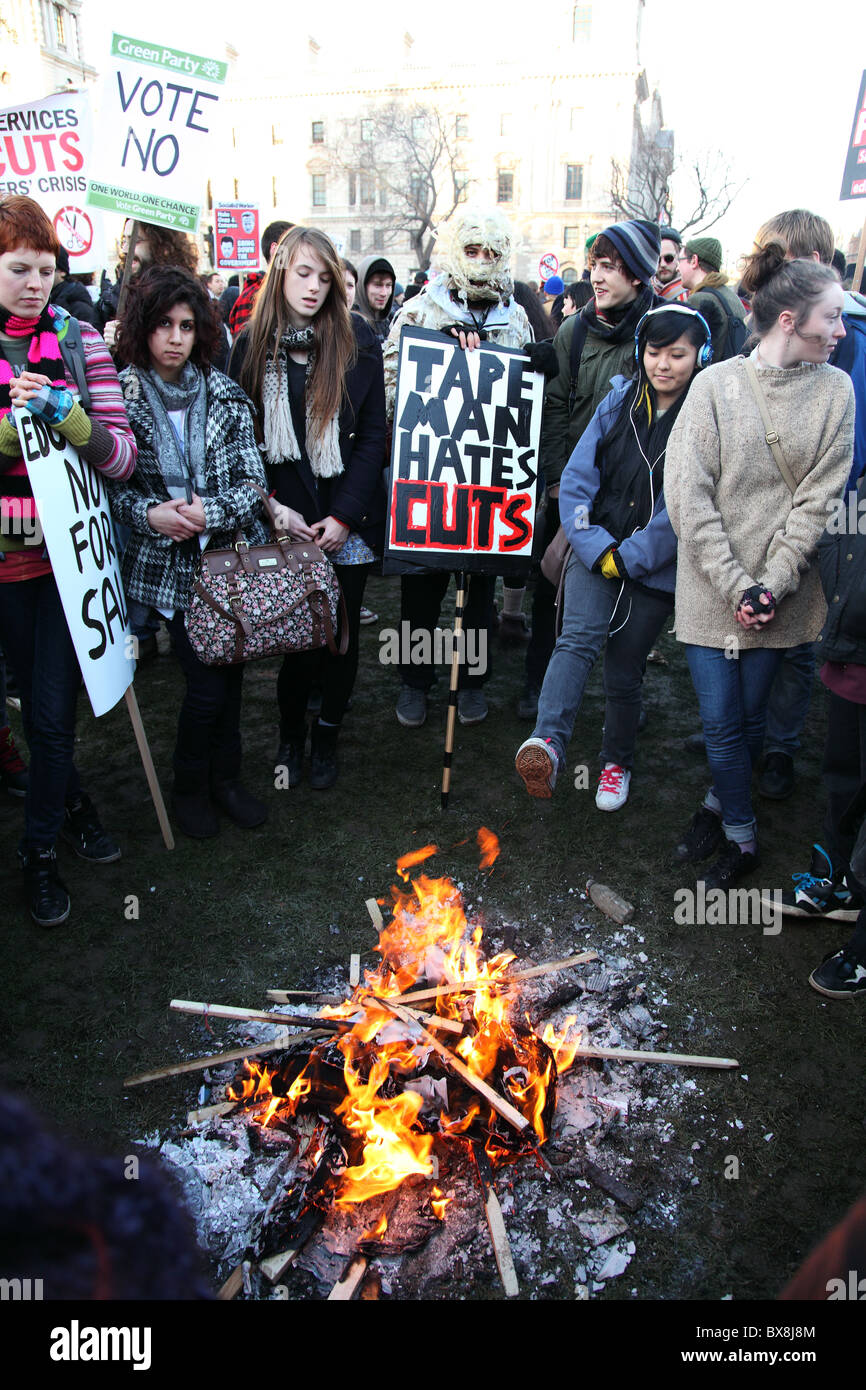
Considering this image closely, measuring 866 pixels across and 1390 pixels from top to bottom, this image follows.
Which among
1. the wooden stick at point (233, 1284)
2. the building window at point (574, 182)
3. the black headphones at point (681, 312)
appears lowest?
the wooden stick at point (233, 1284)

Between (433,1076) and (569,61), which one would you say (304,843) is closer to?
(433,1076)

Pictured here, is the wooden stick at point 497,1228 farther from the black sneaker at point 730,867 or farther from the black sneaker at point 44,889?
the black sneaker at point 44,889

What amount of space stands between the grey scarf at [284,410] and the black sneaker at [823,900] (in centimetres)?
293

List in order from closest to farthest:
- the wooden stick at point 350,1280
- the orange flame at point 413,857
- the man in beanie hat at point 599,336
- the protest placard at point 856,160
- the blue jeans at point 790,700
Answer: the wooden stick at point 350,1280 → the orange flame at point 413,857 → the man in beanie hat at point 599,336 → the blue jeans at point 790,700 → the protest placard at point 856,160

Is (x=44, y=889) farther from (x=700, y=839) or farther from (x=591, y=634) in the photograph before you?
(x=700, y=839)

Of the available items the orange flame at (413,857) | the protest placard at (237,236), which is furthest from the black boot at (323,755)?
the protest placard at (237,236)

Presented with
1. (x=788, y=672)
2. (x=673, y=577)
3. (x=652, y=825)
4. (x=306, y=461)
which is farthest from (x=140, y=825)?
(x=788, y=672)

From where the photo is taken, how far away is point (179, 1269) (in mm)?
716

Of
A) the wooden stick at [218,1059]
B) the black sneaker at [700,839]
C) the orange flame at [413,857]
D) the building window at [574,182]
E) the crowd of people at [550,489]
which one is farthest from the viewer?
the building window at [574,182]

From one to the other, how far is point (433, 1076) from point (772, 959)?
5.11 feet

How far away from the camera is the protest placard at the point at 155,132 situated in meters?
4.46

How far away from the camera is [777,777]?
15.0ft

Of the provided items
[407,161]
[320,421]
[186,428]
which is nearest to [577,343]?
[320,421]

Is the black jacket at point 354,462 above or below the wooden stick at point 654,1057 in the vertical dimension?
above
